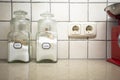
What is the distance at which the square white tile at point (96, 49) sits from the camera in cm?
118

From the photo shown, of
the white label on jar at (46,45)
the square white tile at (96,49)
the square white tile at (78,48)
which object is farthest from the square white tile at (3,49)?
the square white tile at (96,49)

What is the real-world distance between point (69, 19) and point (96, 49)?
0.24 m

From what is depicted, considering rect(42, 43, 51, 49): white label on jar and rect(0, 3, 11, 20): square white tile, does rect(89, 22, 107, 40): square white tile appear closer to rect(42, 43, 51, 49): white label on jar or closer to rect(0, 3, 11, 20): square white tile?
rect(42, 43, 51, 49): white label on jar

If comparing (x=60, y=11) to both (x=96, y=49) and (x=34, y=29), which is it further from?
(x=96, y=49)

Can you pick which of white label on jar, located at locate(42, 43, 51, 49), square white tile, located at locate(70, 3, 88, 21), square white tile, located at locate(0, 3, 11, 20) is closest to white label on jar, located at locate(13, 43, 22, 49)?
white label on jar, located at locate(42, 43, 51, 49)

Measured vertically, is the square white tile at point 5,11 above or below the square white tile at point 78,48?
above

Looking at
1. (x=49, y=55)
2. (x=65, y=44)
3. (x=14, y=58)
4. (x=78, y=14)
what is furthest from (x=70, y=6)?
(x=14, y=58)

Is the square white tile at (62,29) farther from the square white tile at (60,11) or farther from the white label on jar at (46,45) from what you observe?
the white label on jar at (46,45)

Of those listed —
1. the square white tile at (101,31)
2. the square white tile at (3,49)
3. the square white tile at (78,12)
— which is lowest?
the square white tile at (3,49)

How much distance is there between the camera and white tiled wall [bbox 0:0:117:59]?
46.1 inches

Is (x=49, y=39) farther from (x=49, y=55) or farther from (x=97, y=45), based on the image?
(x=97, y=45)

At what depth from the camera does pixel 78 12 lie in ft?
3.87

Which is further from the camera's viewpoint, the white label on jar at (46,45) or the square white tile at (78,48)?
the square white tile at (78,48)

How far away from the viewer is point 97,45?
1185 mm
